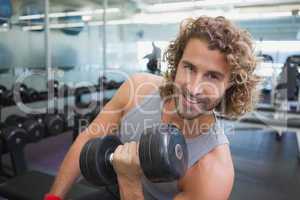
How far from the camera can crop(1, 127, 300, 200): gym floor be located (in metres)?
2.13

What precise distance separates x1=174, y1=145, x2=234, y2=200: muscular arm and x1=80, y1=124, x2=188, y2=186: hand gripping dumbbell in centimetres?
9

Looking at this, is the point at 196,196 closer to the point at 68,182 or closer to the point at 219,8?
the point at 68,182

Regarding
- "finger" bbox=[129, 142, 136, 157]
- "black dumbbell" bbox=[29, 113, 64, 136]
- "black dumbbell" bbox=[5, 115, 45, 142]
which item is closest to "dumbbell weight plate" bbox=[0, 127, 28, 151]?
"black dumbbell" bbox=[5, 115, 45, 142]

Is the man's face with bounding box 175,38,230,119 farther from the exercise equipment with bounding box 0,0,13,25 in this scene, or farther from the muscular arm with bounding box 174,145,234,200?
the exercise equipment with bounding box 0,0,13,25

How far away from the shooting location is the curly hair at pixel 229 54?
2.74ft

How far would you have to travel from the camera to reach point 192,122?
94cm

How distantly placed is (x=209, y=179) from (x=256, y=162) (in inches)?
87.4

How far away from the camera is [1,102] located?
9.49ft

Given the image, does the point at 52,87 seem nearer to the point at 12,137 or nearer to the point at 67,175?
the point at 12,137

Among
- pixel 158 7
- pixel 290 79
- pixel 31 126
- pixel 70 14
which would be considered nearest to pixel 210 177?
pixel 31 126

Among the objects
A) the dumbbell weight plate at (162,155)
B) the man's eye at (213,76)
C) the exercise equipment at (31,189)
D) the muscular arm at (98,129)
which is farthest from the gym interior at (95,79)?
the dumbbell weight plate at (162,155)

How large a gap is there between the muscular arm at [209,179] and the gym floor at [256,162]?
4.13 ft

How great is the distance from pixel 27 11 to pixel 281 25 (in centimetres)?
425

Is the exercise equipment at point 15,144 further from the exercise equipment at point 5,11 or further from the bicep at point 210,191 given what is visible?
the exercise equipment at point 5,11
